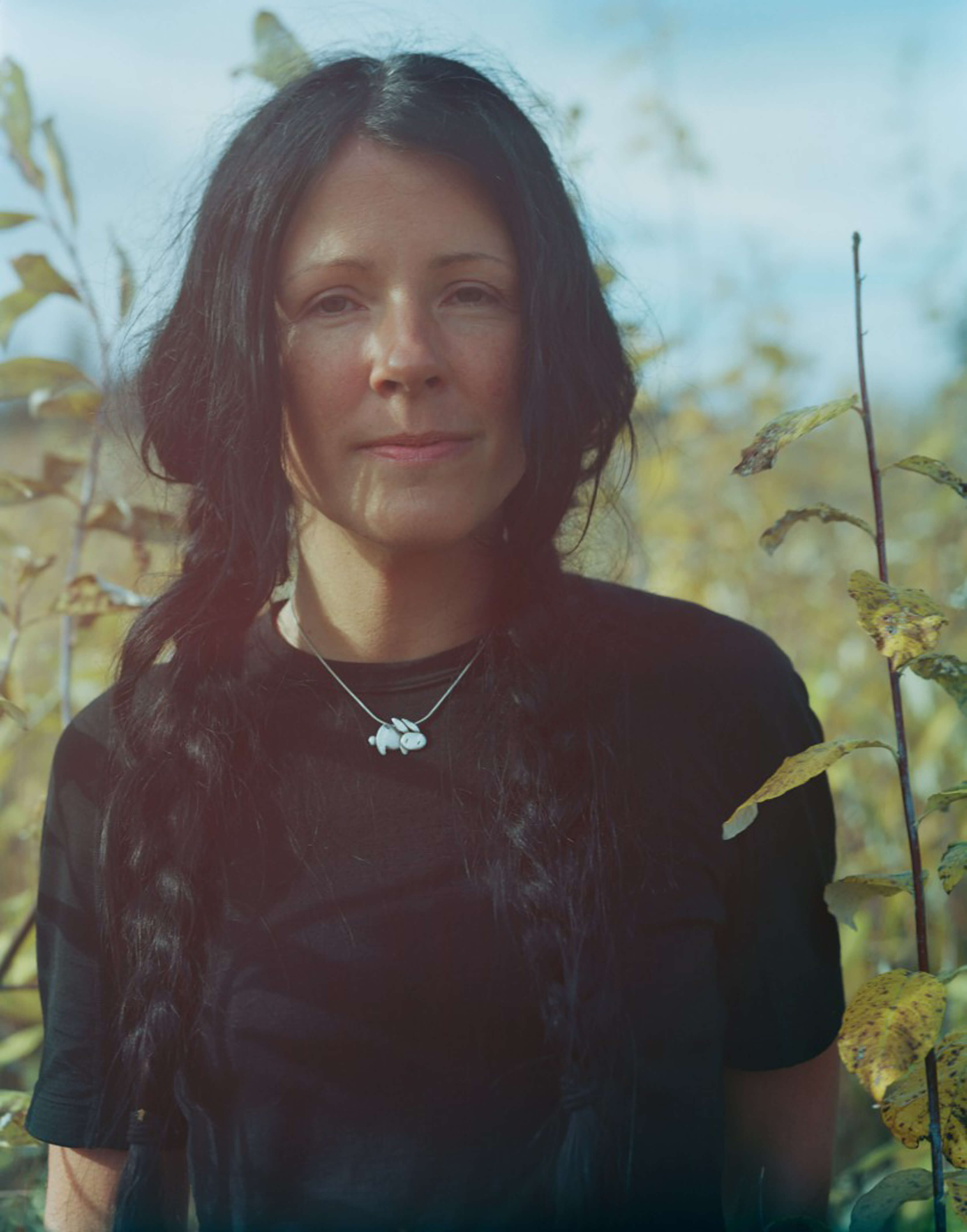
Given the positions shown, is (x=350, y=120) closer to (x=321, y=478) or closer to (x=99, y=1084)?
(x=321, y=478)

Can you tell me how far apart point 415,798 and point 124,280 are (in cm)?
73

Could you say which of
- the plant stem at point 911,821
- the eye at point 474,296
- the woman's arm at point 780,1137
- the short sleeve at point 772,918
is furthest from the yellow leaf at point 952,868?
the eye at point 474,296

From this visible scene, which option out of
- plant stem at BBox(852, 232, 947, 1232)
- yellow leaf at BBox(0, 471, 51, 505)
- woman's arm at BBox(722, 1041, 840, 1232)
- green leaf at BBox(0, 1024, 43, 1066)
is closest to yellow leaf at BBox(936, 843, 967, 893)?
plant stem at BBox(852, 232, 947, 1232)

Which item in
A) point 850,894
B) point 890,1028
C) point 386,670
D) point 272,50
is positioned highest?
point 272,50

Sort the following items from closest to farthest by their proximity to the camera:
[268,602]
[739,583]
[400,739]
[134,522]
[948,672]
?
[948,672] < [400,739] < [268,602] < [134,522] < [739,583]

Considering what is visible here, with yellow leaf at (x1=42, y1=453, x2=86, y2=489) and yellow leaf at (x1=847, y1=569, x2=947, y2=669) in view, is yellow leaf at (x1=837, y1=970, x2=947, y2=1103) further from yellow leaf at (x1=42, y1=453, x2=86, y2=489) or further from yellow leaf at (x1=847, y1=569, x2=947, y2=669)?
yellow leaf at (x1=42, y1=453, x2=86, y2=489)

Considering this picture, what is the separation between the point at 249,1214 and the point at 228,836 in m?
0.34

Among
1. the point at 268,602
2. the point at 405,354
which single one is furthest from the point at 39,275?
the point at 405,354

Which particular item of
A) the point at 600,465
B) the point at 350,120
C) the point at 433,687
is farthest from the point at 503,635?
the point at 350,120

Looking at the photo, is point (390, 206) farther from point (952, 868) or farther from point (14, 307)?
point (952, 868)

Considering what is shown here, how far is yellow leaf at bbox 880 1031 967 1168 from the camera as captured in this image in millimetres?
956

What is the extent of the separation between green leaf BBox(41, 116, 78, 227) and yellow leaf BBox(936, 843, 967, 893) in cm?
119

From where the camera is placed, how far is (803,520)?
106 centimetres

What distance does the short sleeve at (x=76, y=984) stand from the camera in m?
1.28
